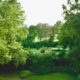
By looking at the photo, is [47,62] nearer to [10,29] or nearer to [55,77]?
[55,77]

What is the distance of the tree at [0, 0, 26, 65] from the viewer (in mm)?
33500

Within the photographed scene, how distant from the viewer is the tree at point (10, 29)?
3350cm

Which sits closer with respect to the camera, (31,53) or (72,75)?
(72,75)

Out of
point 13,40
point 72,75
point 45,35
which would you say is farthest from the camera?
point 45,35

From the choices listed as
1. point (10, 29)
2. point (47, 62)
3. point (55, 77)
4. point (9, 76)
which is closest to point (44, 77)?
point (55, 77)

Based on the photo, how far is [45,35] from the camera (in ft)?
299

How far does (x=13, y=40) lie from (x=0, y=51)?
3.52 m

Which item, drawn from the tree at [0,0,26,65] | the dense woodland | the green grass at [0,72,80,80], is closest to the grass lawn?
the green grass at [0,72,80,80]

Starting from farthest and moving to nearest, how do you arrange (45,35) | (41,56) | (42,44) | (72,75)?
(45,35), (42,44), (41,56), (72,75)

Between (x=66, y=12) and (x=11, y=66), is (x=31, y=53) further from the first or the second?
(x=66, y=12)

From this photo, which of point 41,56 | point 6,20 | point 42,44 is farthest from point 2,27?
point 42,44

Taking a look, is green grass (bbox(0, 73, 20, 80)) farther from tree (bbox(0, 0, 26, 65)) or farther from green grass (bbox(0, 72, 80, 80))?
tree (bbox(0, 0, 26, 65))

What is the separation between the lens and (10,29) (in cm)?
3509

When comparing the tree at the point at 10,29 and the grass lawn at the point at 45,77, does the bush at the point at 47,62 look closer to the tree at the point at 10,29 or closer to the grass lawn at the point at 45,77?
the grass lawn at the point at 45,77
